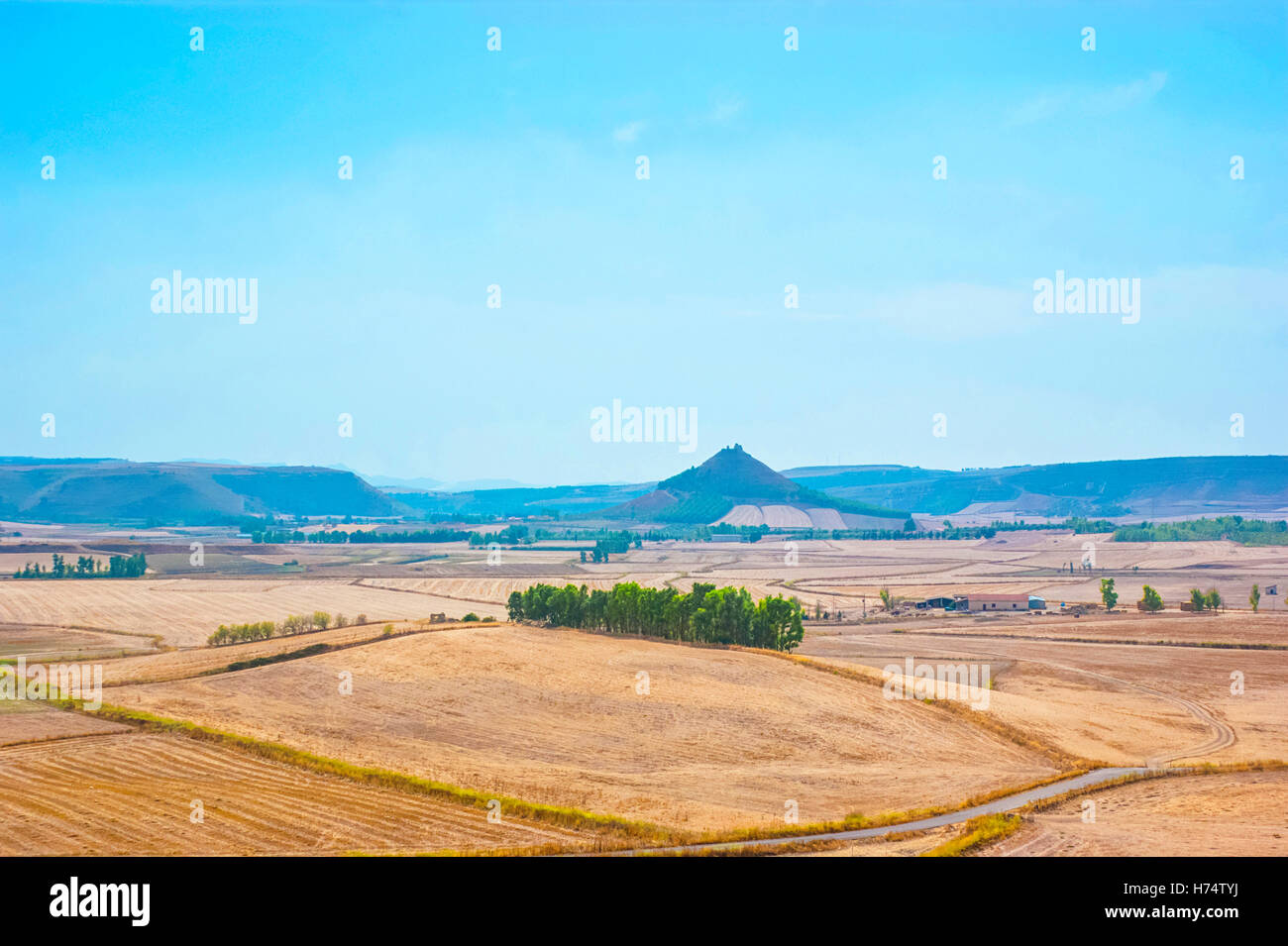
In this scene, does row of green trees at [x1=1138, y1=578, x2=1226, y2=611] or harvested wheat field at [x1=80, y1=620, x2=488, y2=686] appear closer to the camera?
harvested wheat field at [x1=80, y1=620, x2=488, y2=686]

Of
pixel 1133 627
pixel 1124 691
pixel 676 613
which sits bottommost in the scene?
pixel 1133 627

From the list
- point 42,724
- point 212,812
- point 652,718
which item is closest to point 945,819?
point 652,718

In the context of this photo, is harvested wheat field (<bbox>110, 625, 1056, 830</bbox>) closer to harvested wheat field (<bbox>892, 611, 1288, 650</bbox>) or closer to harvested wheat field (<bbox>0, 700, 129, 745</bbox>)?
harvested wheat field (<bbox>0, 700, 129, 745</bbox>)

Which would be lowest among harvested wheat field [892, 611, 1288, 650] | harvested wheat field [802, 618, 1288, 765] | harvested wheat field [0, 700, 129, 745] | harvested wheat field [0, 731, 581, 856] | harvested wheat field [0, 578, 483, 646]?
harvested wheat field [892, 611, 1288, 650]

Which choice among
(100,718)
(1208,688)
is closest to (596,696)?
(100,718)

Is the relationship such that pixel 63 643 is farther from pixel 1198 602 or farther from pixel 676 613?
pixel 1198 602

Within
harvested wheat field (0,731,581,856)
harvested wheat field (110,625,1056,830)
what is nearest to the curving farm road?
harvested wheat field (110,625,1056,830)

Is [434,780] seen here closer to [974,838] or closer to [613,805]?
[613,805]
